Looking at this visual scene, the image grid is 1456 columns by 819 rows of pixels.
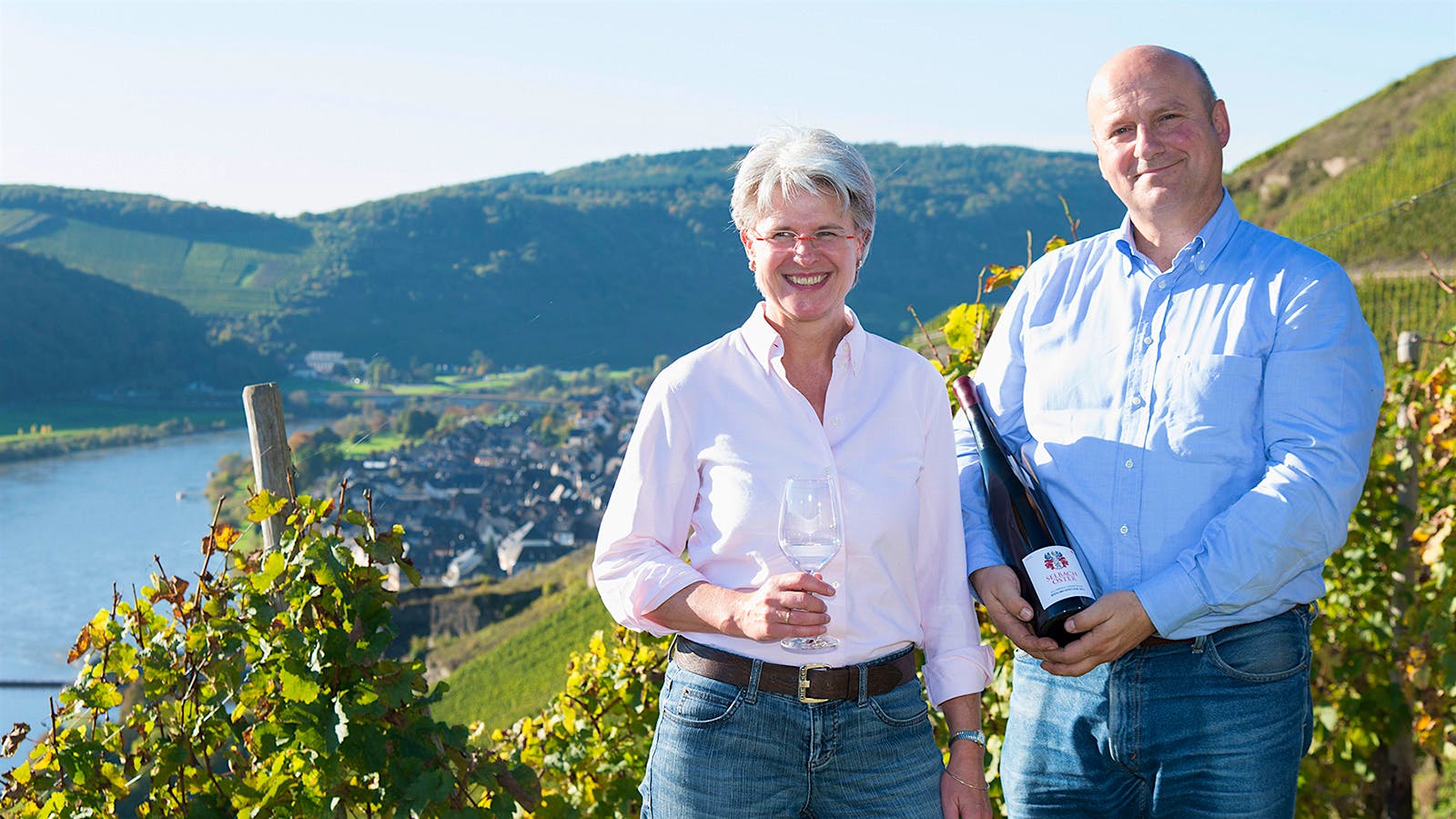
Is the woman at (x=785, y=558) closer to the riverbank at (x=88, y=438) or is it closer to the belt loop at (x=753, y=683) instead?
the belt loop at (x=753, y=683)

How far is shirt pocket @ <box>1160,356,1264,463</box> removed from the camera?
2104 millimetres

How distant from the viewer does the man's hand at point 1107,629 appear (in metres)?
2.08

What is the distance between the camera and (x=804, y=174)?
6.66 feet

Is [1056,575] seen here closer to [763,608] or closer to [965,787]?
[965,787]

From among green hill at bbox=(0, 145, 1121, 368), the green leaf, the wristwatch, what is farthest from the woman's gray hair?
the green leaf

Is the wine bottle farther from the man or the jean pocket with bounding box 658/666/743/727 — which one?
the jean pocket with bounding box 658/666/743/727

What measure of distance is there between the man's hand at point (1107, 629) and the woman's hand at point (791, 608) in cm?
54

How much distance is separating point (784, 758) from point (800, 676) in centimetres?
15

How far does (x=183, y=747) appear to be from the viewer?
7.87ft

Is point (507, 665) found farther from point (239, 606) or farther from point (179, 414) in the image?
point (239, 606)

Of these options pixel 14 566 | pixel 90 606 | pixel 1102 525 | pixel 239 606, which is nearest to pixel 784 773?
pixel 1102 525

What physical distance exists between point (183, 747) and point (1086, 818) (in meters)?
1.88

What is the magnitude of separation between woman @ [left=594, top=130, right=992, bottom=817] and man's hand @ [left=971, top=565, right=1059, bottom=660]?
0.10m

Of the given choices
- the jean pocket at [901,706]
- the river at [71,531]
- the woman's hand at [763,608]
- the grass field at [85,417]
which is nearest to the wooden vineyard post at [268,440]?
the woman's hand at [763,608]
